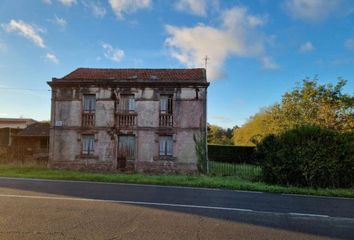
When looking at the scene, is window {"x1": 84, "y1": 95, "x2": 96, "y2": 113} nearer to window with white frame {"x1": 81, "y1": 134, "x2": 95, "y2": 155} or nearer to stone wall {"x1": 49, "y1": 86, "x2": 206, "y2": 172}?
stone wall {"x1": 49, "y1": 86, "x2": 206, "y2": 172}

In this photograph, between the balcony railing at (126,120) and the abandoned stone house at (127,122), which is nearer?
the abandoned stone house at (127,122)

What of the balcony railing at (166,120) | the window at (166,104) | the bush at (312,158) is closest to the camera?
the bush at (312,158)

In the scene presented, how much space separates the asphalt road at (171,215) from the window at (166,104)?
1095 cm

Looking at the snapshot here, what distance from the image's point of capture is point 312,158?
15969 mm

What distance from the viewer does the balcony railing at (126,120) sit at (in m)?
22.2

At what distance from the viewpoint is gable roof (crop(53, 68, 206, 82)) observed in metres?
22.3

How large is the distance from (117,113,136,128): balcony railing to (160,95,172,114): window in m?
2.07

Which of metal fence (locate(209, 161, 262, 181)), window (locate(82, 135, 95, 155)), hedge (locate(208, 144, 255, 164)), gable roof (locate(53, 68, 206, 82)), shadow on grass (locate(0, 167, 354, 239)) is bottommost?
shadow on grass (locate(0, 167, 354, 239))

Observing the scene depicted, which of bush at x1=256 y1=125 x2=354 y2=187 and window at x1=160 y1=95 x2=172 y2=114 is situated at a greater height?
window at x1=160 y1=95 x2=172 y2=114

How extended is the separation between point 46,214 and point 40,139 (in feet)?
77.4

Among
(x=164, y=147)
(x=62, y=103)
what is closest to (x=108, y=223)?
(x=164, y=147)

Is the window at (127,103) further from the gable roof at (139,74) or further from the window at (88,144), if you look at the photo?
the window at (88,144)

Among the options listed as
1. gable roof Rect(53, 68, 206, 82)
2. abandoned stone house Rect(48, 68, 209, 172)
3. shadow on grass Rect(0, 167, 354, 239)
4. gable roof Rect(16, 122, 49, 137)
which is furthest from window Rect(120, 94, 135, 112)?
shadow on grass Rect(0, 167, 354, 239)

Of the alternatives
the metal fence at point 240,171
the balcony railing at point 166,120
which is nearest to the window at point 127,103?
the balcony railing at point 166,120
